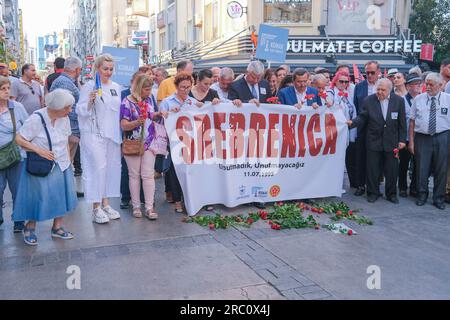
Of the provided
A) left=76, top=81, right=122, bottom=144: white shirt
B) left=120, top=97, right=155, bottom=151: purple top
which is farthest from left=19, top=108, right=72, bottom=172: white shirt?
left=120, top=97, right=155, bottom=151: purple top

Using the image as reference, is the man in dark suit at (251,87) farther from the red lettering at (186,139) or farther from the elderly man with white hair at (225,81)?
the red lettering at (186,139)

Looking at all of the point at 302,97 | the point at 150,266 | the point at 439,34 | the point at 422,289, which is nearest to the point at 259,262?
the point at 150,266

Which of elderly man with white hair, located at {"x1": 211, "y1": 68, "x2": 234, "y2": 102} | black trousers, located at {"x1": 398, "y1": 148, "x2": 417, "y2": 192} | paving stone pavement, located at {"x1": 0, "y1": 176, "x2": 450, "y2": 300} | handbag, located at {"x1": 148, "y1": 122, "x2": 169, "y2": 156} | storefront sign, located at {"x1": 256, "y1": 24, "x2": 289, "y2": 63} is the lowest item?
paving stone pavement, located at {"x1": 0, "y1": 176, "x2": 450, "y2": 300}

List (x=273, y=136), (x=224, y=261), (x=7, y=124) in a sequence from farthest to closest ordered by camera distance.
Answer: (x=273, y=136) < (x=7, y=124) < (x=224, y=261)

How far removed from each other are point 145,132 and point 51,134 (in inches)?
52.3

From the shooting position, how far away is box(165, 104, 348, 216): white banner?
20.4 feet

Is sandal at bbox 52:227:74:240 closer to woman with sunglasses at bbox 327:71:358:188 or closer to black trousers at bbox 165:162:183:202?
black trousers at bbox 165:162:183:202

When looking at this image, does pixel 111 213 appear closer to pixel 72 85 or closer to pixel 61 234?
pixel 61 234

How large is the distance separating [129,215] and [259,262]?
92.8 inches

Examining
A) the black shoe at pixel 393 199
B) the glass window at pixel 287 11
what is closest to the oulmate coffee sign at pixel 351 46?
the glass window at pixel 287 11

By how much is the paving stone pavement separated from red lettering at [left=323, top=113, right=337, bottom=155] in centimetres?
132

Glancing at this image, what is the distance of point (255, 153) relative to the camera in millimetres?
6570

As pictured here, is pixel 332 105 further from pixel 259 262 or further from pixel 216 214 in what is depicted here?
pixel 259 262

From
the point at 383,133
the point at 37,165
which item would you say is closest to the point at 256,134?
the point at 383,133
